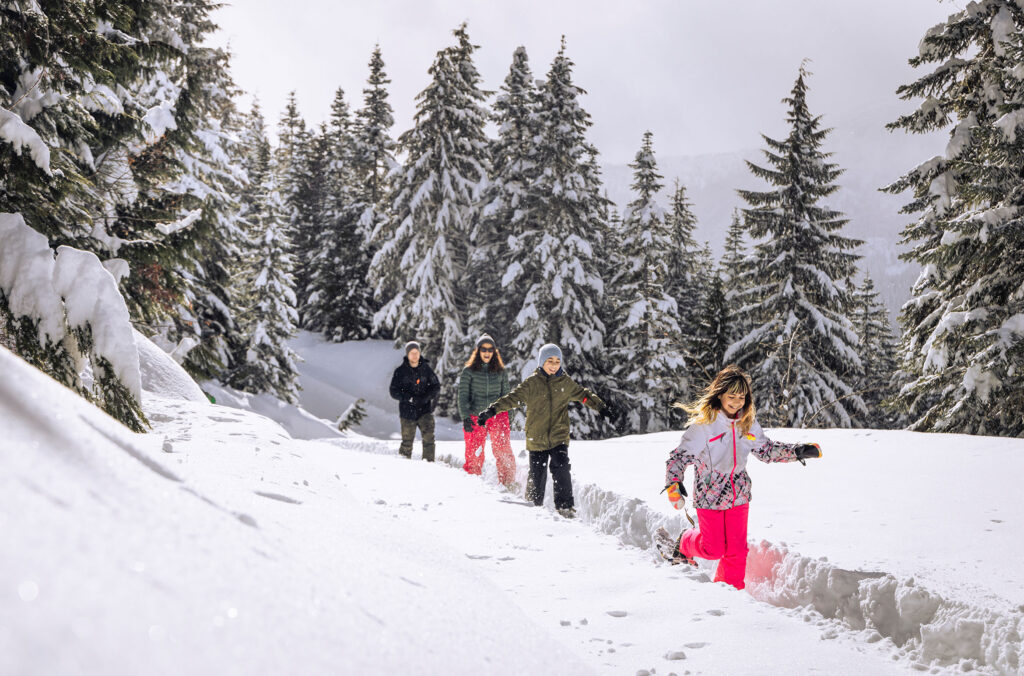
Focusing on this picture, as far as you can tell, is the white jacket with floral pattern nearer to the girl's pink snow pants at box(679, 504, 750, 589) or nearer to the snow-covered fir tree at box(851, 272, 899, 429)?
the girl's pink snow pants at box(679, 504, 750, 589)

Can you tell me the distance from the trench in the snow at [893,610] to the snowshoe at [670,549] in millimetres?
121

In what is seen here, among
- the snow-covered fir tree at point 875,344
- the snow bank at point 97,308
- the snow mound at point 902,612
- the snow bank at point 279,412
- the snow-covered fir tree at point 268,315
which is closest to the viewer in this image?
the snow mound at point 902,612

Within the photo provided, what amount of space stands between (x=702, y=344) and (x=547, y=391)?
65.3 ft

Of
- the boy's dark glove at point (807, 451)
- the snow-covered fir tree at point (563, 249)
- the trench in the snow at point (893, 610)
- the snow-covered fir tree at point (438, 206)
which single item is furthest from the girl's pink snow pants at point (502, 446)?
the snow-covered fir tree at point (438, 206)

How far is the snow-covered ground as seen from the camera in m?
1.24

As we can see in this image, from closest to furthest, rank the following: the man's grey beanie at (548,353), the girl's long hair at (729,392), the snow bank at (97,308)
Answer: the snow bank at (97,308), the girl's long hair at (729,392), the man's grey beanie at (548,353)

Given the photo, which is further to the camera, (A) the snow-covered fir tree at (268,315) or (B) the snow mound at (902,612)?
(A) the snow-covered fir tree at (268,315)

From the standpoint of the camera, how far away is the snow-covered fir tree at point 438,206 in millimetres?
25781

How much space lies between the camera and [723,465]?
469 cm

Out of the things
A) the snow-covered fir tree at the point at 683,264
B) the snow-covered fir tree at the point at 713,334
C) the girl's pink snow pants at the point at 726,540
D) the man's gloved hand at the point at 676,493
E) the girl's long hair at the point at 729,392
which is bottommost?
the girl's pink snow pants at the point at 726,540

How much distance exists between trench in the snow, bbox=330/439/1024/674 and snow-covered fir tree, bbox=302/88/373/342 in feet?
106

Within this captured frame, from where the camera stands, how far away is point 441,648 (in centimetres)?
194

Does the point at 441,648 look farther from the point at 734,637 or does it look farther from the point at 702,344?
the point at 702,344

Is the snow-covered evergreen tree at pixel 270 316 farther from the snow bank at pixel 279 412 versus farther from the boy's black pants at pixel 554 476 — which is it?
the boy's black pants at pixel 554 476
